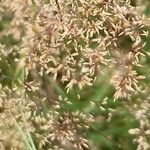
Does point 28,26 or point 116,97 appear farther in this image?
point 28,26

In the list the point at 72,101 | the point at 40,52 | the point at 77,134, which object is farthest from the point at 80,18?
the point at 77,134

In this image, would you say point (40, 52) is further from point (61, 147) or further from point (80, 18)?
point (61, 147)

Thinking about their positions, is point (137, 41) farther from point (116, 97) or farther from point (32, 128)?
point (32, 128)

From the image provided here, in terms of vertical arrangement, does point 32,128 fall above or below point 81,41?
below

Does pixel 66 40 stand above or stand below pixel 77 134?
above

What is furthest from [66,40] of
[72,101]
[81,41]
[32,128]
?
[32,128]

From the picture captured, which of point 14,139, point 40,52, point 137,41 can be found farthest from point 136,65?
point 14,139

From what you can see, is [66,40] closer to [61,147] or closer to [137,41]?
[137,41]

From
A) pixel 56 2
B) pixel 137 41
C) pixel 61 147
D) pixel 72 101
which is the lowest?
pixel 61 147
